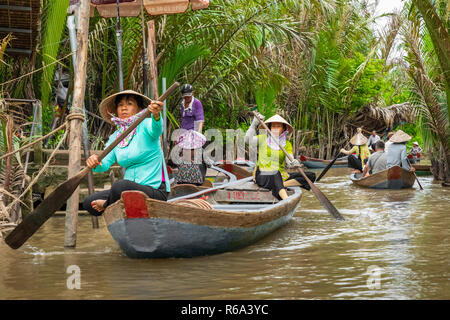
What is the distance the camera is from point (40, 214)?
186 inches

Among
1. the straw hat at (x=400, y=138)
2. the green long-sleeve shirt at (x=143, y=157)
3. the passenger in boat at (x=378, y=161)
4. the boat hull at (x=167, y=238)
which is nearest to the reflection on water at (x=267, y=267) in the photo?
the boat hull at (x=167, y=238)

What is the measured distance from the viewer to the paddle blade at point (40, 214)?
4.66 meters

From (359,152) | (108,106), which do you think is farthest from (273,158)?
(359,152)

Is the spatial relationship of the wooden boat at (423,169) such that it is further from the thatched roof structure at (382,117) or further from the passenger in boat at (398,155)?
the thatched roof structure at (382,117)

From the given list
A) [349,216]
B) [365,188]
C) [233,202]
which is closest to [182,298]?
[233,202]

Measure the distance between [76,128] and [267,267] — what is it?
211cm

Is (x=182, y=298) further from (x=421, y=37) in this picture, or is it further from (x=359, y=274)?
(x=421, y=37)

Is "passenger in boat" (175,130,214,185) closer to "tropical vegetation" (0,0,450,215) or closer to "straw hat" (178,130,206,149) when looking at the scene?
"straw hat" (178,130,206,149)

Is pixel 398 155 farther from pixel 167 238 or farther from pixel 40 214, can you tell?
pixel 40 214

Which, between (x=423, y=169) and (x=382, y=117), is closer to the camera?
(x=423, y=169)

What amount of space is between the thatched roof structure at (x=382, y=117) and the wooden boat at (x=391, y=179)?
1145cm

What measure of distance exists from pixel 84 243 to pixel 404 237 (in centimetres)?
340

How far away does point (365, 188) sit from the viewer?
12.6 metres
